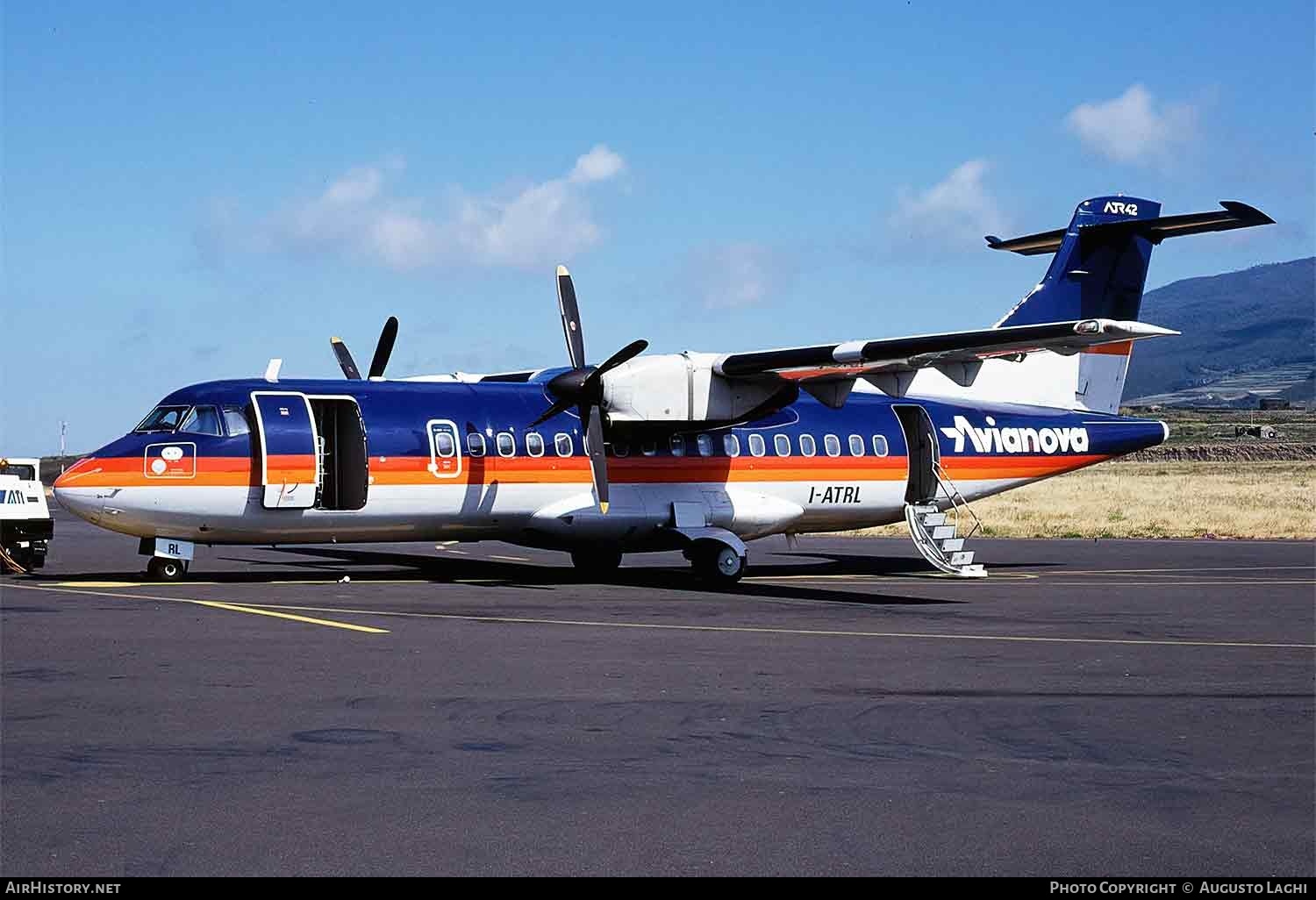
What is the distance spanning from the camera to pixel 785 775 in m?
8.80

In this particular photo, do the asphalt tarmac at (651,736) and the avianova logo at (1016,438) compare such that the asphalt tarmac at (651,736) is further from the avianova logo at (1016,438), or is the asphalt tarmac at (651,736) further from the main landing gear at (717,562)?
the avianova logo at (1016,438)

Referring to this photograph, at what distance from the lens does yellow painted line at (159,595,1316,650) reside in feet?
50.8

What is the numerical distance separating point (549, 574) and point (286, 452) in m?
6.04

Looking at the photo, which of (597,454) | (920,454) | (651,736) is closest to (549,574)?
(597,454)

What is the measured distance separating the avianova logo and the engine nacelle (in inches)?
197

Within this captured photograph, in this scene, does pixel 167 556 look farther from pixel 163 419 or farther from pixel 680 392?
pixel 680 392

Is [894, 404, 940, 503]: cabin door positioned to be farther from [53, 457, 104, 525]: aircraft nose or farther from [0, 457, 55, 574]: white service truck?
[0, 457, 55, 574]: white service truck

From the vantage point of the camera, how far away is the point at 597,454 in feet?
75.3

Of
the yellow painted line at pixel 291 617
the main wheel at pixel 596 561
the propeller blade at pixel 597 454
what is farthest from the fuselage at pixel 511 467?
the yellow painted line at pixel 291 617

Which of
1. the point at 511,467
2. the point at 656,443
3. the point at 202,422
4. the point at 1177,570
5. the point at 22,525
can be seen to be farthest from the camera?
the point at 1177,570

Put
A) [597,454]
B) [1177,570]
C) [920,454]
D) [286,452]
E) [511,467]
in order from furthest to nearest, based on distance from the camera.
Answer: [920,454] → [1177,570] → [511,467] → [597,454] → [286,452]

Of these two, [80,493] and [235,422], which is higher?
[235,422]
